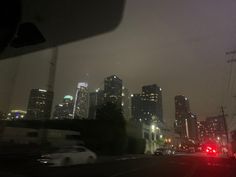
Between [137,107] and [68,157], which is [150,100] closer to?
[137,107]

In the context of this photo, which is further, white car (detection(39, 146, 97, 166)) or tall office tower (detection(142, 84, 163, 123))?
tall office tower (detection(142, 84, 163, 123))

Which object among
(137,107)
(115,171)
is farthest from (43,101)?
(137,107)

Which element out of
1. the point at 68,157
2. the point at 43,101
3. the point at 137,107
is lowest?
the point at 68,157

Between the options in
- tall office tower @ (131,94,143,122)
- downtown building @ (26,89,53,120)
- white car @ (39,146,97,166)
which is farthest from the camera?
tall office tower @ (131,94,143,122)

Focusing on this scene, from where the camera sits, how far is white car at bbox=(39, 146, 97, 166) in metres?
16.6

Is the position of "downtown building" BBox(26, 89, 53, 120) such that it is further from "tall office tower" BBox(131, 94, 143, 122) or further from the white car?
"tall office tower" BBox(131, 94, 143, 122)

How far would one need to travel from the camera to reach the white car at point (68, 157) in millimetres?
16592

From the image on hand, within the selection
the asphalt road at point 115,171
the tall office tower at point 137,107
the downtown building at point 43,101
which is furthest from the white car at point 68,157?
the tall office tower at point 137,107

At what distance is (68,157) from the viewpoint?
17625 millimetres

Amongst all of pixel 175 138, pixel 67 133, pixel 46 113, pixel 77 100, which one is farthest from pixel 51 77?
pixel 175 138

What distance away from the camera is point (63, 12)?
2189mm

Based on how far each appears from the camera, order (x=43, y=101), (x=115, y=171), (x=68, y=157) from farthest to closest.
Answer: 1. (x=43, y=101)
2. (x=68, y=157)
3. (x=115, y=171)

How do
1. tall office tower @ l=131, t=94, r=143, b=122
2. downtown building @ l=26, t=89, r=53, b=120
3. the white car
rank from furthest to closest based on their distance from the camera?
tall office tower @ l=131, t=94, r=143, b=122
downtown building @ l=26, t=89, r=53, b=120
the white car

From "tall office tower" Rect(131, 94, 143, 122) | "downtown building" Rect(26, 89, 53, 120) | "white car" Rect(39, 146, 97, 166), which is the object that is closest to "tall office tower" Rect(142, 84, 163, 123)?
"tall office tower" Rect(131, 94, 143, 122)
